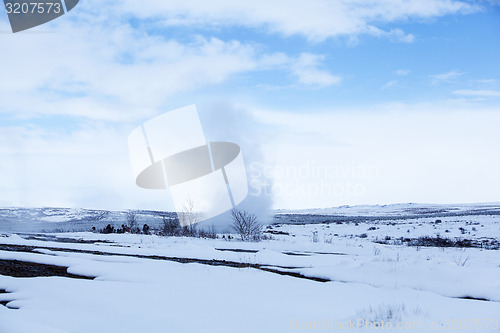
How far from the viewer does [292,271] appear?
432 inches

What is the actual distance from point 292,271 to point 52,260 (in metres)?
6.70

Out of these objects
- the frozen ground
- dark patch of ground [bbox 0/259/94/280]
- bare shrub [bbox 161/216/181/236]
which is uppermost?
dark patch of ground [bbox 0/259/94/280]

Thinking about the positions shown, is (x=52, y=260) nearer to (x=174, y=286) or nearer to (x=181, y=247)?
(x=174, y=286)

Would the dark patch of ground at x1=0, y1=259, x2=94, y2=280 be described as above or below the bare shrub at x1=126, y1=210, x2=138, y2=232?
above

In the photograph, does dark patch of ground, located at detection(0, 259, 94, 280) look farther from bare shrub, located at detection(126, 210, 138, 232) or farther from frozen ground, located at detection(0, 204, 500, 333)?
bare shrub, located at detection(126, 210, 138, 232)

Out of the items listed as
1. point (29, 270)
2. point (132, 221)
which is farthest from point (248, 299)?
point (132, 221)

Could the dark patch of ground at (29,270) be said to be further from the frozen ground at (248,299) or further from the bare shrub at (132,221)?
the bare shrub at (132,221)

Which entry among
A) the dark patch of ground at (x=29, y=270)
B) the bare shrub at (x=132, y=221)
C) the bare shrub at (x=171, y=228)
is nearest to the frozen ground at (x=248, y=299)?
the dark patch of ground at (x=29, y=270)

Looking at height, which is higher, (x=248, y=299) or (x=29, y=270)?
(x=29, y=270)

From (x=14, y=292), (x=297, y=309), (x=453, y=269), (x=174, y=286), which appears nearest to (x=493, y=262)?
(x=453, y=269)

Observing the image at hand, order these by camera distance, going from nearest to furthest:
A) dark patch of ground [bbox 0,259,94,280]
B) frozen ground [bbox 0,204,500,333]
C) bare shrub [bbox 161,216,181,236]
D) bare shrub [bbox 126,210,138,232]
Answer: frozen ground [bbox 0,204,500,333] → dark patch of ground [bbox 0,259,94,280] → bare shrub [bbox 161,216,181,236] → bare shrub [bbox 126,210,138,232]

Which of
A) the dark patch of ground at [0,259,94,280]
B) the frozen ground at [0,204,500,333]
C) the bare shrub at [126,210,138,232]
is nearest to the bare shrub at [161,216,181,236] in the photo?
the bare shrub at [126,210,138,232]

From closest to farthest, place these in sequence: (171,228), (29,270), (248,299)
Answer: (248,299), (29,270), (171,228)

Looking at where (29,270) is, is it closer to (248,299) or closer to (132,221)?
(248,299)
